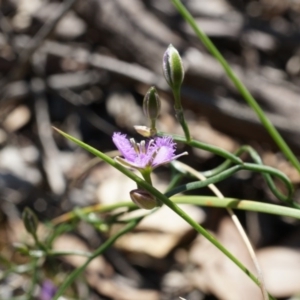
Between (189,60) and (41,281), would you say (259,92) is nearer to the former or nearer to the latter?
(189,60)

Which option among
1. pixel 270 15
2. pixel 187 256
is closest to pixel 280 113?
pixel 187 256

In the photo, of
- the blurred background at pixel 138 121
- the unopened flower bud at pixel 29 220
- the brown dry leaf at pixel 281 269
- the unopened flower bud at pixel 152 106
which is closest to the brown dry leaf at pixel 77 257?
the blurred background at pixel 138 121

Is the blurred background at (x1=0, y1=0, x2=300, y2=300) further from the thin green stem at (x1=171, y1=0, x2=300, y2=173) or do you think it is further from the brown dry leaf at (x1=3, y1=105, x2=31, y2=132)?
the thin green stem at (x1=171, y1=0, x2=300, y2=173)

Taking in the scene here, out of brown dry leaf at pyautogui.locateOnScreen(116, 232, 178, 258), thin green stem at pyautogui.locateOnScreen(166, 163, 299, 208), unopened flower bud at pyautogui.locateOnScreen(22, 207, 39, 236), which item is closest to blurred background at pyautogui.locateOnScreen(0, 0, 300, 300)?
brown dry leaf at pyautogui.locateOnScreen(116, 232, 178, 258)

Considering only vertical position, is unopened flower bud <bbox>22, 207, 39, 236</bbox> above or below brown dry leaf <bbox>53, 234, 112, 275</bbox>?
above

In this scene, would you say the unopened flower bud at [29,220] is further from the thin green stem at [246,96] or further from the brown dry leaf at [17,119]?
the brown dry leaf at [17,119]

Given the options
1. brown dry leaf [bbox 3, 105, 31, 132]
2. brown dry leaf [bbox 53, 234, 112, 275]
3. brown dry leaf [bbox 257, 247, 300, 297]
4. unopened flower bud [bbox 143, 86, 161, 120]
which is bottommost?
brown dry leaf [bbox 53, 234, 112, 275]

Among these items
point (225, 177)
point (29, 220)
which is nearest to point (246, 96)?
point (225, 177)
